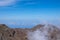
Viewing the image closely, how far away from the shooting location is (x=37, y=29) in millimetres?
161375

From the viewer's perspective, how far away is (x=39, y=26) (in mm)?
164125

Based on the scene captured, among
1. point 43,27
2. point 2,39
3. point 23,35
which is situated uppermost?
point 43,27

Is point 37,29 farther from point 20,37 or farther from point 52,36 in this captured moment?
point 20,37

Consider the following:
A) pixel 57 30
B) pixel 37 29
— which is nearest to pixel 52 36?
pixel 57 30

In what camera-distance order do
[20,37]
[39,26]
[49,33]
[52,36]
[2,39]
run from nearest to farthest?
[2,39] → [20,37] → [52,36] → [49,33] → [39,26]

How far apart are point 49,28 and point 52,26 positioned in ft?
19.1

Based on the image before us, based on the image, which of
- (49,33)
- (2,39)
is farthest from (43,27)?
(2,39)

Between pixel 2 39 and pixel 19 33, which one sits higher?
pixel 19 33

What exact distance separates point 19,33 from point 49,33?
29732 mm

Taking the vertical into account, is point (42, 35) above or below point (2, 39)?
above

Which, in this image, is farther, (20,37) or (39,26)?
(39,26)

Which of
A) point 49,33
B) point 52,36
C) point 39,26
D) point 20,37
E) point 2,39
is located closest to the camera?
point 2,39

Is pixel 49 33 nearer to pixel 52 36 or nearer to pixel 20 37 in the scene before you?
pixel 52 36

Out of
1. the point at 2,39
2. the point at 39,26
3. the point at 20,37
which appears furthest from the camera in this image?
the point at 39,26
